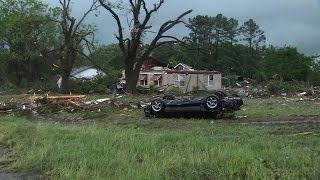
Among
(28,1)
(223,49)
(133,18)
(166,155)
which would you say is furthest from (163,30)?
(223,49)

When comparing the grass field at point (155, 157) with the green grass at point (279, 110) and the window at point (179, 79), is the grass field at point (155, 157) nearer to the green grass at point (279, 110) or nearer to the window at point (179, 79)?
the green grass at point (279, 110)

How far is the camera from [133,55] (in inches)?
1649

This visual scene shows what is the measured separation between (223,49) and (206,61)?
9125mm

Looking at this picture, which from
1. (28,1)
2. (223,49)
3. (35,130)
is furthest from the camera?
(223,49)

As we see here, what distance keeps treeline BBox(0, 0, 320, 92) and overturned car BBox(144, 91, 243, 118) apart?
891 inches

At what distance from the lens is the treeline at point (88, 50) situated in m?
49.1

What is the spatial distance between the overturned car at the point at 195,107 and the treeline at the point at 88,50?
22.6 metres

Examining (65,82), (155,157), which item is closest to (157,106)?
(155,157)

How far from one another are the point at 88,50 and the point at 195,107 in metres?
33.5

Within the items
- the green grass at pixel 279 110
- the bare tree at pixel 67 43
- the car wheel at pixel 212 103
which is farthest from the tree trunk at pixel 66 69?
the car wheel at pixel 212 103

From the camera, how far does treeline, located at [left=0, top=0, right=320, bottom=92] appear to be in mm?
49125

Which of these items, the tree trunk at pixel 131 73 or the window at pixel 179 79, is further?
the window at pixel 179 79

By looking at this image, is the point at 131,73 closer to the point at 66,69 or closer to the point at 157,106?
the point at 66,69

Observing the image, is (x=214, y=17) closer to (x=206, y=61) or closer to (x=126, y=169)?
(x=206, y=61)
